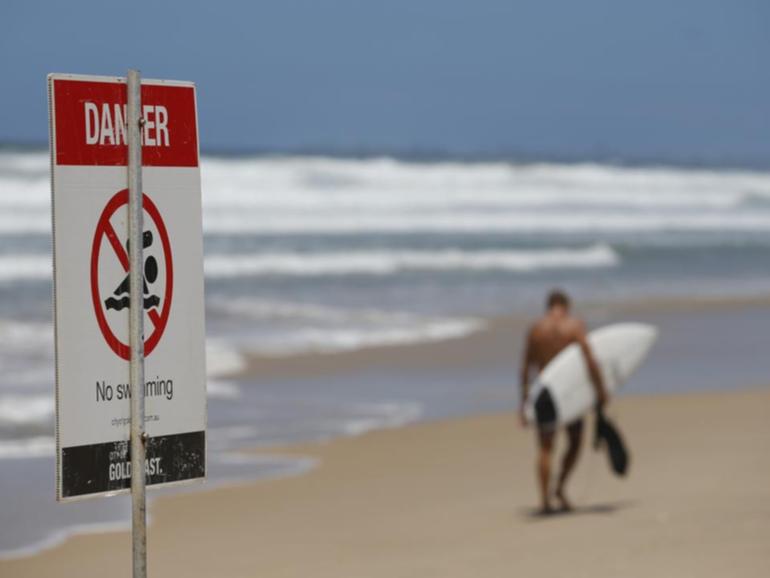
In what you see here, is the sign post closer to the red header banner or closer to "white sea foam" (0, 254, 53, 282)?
the red header banner

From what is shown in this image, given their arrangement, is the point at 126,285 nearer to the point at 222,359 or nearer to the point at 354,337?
the point at 222,359

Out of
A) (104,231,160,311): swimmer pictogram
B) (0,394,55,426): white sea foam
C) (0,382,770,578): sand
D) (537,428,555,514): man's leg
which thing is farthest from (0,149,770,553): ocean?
(104,231,160,311): swimmer pictogram

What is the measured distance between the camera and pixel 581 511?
856 centimetres

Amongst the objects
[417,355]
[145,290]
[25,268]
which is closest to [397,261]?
[25,268]

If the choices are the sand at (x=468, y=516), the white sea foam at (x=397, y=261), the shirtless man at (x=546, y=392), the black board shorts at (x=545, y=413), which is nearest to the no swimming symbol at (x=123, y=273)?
the sand at (x=468, y=516)

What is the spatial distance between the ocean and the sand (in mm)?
466

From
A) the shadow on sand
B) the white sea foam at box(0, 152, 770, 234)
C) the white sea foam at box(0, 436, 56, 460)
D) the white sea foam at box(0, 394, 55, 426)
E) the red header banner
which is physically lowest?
the shadow on sand

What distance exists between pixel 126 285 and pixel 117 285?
0.02 m

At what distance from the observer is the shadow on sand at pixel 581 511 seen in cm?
843

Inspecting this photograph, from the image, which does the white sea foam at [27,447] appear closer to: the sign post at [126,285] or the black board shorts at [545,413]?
the black board shorts at [545,413]

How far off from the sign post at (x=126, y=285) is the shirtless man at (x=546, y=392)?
5.62m

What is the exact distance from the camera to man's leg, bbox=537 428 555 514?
862cm

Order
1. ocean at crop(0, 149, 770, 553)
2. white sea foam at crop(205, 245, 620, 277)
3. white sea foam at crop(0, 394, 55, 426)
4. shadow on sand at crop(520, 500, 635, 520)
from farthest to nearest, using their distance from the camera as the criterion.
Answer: white sea foam at crop(205, 245, 620, 277), ocean at crop(0, 149, 770, 553), white sea foam at crop(0, 394, 55, 426), shadow on sand at crop(520, 500, 635, 520)

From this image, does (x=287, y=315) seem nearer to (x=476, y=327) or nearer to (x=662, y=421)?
(x=476, y=327)
